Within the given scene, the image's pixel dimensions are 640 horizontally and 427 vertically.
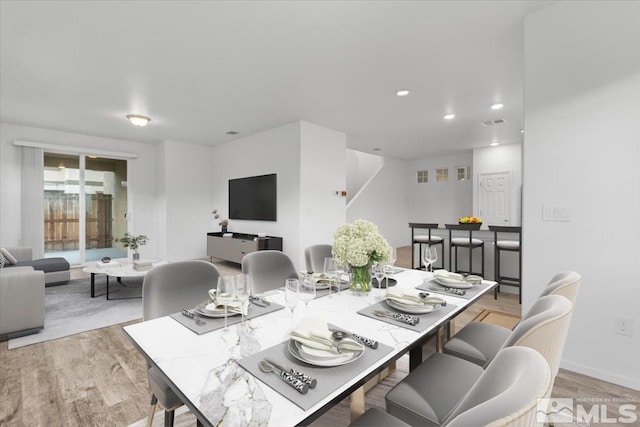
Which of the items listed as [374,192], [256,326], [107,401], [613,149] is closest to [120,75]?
[107,401]

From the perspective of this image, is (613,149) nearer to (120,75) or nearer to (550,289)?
(550,289)

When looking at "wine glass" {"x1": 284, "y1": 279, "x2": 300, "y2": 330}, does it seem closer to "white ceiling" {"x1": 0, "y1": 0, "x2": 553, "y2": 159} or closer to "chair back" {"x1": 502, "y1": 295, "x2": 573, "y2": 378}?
"chair back" {"x1": 502, "y1": 295, "x2": 573, "y2": 378}

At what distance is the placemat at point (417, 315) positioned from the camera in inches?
47.4

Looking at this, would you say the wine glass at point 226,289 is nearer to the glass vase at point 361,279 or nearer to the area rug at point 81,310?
the glass vase at point 361,279

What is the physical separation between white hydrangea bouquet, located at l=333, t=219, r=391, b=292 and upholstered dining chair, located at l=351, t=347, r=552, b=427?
1.66 feet

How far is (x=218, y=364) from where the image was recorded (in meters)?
0.93

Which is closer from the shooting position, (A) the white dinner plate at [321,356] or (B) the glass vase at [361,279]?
(A) the white dinner plate at [321,356]

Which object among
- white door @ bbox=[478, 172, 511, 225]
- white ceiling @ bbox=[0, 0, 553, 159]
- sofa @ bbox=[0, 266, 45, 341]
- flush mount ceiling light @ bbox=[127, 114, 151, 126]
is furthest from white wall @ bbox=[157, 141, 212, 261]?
white door @ bbox=[478, 172, 511, 225]

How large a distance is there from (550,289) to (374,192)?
7.08 meters

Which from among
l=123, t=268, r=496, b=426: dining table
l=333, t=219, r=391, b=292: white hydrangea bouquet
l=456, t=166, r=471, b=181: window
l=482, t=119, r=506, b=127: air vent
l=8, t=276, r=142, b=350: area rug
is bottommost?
l=8, t=276, r=142, b=350: area rug

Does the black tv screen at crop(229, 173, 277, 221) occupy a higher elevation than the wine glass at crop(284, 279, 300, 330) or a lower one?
higher

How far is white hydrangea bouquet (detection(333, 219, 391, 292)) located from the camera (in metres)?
1.59

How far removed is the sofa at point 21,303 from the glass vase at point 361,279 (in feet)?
9.93

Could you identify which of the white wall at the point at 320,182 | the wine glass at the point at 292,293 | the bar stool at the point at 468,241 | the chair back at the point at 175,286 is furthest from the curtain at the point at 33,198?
the bar stool at the point at 468,241
